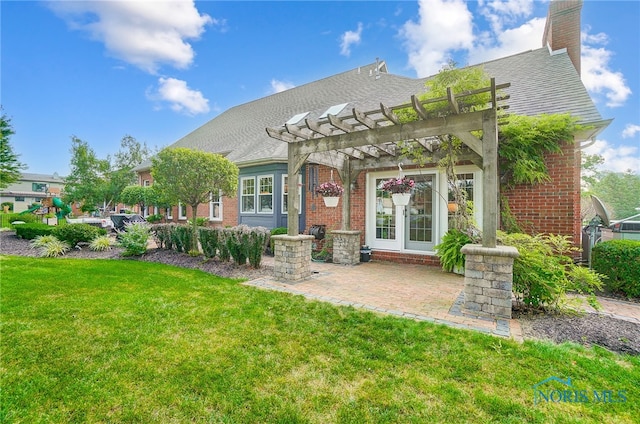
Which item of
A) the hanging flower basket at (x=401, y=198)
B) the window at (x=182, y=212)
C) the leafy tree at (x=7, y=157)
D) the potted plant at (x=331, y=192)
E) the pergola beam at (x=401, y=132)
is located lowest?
the window at (x=182, y=212)

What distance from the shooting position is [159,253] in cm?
810

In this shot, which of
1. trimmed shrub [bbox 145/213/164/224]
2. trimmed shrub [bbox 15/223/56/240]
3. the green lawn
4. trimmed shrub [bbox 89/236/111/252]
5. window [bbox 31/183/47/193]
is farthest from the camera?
window [bbox 31/183/47/193]

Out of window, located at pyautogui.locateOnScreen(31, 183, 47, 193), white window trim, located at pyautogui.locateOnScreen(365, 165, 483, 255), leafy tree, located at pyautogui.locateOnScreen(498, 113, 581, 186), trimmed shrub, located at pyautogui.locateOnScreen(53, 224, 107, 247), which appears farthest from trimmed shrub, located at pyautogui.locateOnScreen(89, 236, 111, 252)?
window, located at pyautogui.locateOnScreen(31, 183, 47, 193)

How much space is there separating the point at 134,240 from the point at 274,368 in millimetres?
7025

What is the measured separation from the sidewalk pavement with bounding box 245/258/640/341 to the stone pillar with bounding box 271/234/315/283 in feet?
0.54

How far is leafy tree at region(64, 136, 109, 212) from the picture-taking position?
61.1 ft

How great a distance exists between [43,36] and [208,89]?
7444 mm

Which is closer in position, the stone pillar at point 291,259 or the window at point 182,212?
the stone pillar at point 291,259

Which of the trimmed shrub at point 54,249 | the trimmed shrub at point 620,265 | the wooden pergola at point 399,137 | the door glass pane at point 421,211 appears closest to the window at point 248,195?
the wooden pergola at point 399,137

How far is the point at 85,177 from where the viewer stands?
19.9 metres

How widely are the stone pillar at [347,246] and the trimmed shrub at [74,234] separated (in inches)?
307

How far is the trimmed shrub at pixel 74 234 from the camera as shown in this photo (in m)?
8.66

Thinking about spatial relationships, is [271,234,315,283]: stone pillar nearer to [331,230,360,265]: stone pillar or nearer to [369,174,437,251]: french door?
[331,230,360,265]: stone pillar

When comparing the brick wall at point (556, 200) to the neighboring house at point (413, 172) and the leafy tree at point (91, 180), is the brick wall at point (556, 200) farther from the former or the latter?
the leafy tree at point (91, 180)
